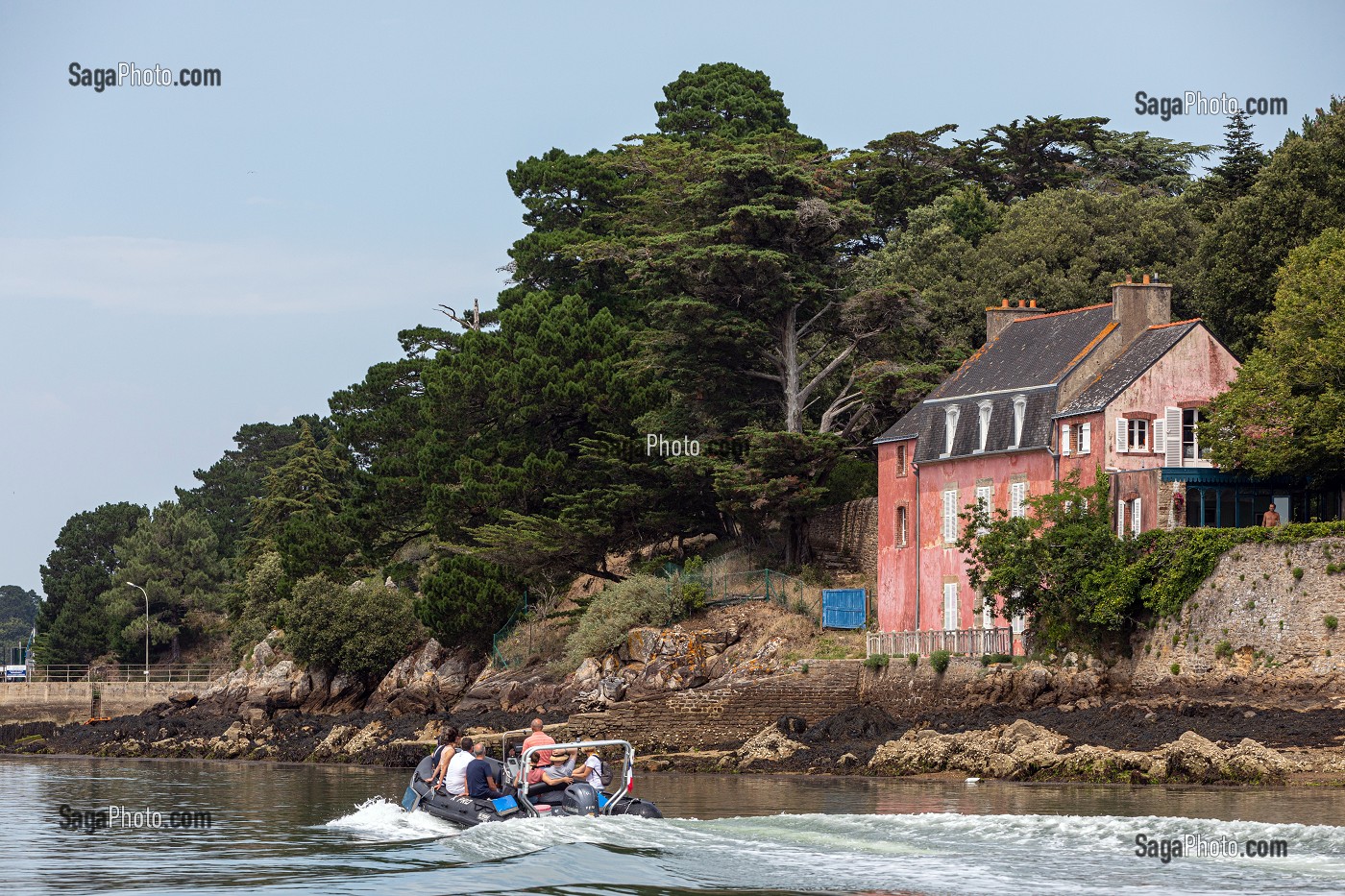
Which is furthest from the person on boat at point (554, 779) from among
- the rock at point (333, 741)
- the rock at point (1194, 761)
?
the rock at point (333, 741)

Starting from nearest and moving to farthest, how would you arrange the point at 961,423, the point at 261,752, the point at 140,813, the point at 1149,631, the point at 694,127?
the point at 140,813 < the point at 1149,631 < the point at 961,423 < the point at 261,752 < the point at 694,127

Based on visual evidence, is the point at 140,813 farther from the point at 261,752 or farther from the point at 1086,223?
the point at 1086,223

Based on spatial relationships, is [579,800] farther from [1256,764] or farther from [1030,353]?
[1030,353]

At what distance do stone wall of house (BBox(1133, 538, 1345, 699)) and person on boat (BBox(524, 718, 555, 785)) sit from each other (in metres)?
18.9

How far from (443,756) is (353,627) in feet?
123

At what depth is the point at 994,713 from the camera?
156ft

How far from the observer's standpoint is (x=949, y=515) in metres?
56.6

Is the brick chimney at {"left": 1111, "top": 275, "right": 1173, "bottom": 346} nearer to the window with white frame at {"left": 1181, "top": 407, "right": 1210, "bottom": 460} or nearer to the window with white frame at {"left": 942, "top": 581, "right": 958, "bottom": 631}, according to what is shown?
the window with white frame at {"left": 1181, "top": 407, "right": 1210, "bottom": 460}

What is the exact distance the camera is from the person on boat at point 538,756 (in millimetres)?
31547

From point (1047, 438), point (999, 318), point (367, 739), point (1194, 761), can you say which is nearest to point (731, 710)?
point (1047, 438)

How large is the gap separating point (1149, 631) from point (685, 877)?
962 inches

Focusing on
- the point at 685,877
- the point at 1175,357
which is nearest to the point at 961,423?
the point at 1175,357

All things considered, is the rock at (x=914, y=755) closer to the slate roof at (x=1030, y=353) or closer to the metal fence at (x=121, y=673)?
the slate roof at (x=1030, y=353)

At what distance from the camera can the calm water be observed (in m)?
24.8
